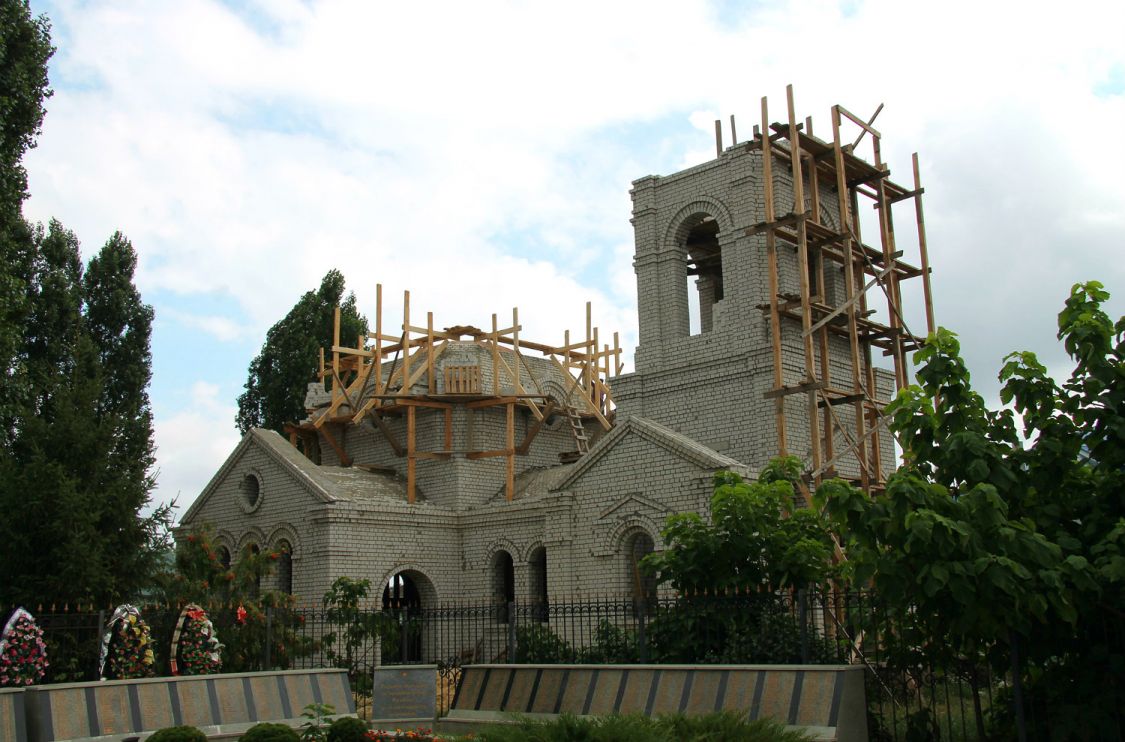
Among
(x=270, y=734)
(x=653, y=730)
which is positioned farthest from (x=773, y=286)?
(x=270, y=734)

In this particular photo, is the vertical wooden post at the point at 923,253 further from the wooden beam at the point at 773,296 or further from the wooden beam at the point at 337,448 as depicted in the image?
the wooden beam at the point at 337,448

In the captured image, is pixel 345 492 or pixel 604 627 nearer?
pixel 604 627

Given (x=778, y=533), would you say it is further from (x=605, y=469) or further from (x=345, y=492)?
(x=345, y=492)

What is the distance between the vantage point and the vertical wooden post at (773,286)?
19.0 metres

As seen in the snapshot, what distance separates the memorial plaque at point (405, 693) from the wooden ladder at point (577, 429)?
13187 mm

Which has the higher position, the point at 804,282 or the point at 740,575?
the point at 804,282

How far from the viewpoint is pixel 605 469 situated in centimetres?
2066

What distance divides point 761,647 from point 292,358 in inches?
1018

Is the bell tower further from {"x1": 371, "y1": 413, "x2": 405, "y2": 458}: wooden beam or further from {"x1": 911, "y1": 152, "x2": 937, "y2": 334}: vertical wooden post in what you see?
{"x1": 371, "y1": 413, "x2": 405, "y2": 458}: wooden beam

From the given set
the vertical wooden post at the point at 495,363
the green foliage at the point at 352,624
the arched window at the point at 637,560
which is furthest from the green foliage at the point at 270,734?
the vertical wooden post at the point at 495,363

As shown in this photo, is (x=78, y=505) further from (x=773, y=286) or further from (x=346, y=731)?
(x=773, y=286)

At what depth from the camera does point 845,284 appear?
21719 mm

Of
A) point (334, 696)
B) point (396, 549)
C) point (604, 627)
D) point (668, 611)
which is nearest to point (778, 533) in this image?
point (668, 611)

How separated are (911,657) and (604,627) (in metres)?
5.99
